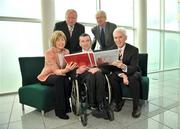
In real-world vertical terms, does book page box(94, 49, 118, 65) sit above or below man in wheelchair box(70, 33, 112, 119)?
above

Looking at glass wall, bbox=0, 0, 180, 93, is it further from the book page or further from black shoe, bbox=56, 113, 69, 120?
the book page

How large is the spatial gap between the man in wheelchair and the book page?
147 millimetres

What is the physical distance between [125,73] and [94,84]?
545mm

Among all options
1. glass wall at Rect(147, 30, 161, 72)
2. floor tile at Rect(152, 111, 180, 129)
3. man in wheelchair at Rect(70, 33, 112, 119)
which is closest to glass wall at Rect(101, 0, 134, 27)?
glass wall at Rect(147, 30, 161, 72)

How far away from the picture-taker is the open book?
274cm

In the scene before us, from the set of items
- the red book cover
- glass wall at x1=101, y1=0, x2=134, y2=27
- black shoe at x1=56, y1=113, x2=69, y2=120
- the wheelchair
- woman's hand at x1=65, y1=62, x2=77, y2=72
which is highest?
glass wall at x1=101, y1=0, x2=134, y2=27

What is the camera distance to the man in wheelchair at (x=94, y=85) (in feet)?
8.88

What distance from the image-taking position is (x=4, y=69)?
4.59 metres

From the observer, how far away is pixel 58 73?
2893 millimetres

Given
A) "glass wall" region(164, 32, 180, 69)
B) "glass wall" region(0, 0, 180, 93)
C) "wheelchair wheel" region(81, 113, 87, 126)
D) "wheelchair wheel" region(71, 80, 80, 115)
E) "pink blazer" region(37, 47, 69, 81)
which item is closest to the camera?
"wheelchair wheel" region(81, 113, 87, 126)

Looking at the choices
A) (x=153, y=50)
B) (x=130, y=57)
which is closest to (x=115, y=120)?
(x=130, y=57)

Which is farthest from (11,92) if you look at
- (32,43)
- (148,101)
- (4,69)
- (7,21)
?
(148,101)

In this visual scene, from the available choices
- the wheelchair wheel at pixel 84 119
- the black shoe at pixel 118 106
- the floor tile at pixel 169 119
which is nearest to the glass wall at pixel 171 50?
the floor tile at pixel 169 119

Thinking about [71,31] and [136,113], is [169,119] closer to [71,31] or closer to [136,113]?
[136,113]
